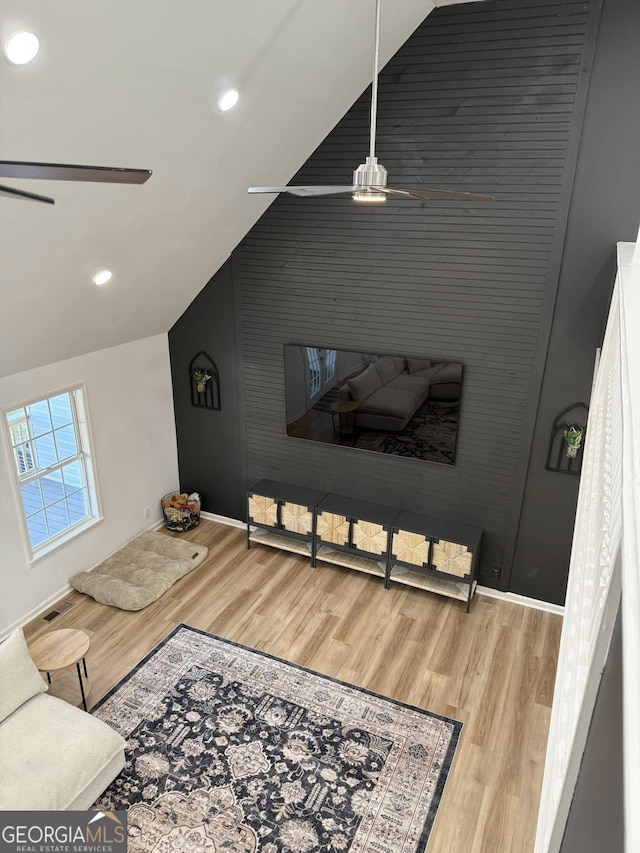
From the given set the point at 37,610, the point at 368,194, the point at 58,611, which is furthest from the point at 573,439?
the point at 37,610

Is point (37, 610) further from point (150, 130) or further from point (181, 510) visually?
point (150, 130)

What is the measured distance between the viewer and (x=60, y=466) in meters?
4.76

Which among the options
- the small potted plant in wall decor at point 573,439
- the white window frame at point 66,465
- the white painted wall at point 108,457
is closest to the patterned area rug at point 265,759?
the white painted wall at point 108,457

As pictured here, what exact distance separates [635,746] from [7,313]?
390 centimetres

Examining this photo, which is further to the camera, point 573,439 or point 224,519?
point 224,519

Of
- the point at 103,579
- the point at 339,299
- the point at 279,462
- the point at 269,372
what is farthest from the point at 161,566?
the point at 339,299

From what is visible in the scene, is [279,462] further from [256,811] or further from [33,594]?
A: [256,811]

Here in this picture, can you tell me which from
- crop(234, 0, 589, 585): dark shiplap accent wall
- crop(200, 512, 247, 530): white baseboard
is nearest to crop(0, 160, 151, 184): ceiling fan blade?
crop(234, 0, 589, 585): dark shiplap accent wall

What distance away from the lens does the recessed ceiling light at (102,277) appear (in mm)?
3871

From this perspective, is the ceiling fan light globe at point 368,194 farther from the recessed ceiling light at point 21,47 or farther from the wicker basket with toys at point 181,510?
the wicker basket with toys at point 181,510

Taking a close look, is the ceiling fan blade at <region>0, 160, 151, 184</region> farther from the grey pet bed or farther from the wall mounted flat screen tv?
the grey pet bed

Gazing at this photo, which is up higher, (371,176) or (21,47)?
(21,47)

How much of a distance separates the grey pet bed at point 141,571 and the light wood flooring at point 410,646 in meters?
0.09

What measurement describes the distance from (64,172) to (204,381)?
4.10 m
